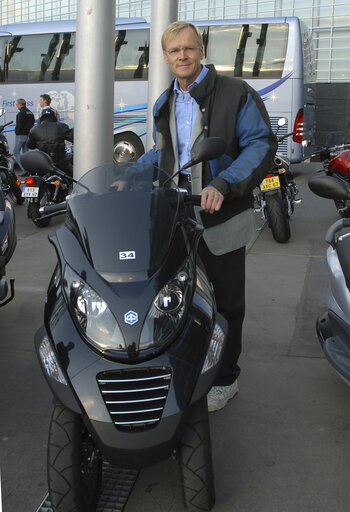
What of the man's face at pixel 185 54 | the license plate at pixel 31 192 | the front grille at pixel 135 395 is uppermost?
the man's face at pixel 185 54

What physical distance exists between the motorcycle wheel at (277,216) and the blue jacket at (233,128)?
423cm

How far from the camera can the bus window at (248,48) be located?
45.0 ft

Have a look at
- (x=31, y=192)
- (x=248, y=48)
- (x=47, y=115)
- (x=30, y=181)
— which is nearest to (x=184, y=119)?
(x=31, y=192)

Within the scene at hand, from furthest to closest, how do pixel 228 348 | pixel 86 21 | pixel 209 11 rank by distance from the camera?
pixel 209 11 < pixel 86 21 < pixel 228 348

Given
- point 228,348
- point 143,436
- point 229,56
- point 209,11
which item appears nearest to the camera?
point 143,436

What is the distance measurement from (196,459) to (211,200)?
41.3 inches

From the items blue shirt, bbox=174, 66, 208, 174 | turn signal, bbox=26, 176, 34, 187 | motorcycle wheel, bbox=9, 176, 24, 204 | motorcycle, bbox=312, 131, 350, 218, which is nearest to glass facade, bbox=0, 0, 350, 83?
motorcycle, bbox=312, 131, 350, 218

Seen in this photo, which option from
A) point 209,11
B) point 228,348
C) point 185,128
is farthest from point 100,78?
point 209,11

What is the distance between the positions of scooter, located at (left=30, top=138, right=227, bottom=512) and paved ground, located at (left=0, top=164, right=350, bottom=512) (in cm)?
33

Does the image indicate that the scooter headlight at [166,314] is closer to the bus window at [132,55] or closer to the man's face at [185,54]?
the man's face at [185,54]

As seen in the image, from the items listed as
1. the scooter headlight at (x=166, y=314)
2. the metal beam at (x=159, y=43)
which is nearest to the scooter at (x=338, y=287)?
the scooter headlight at (x=166, y=314)

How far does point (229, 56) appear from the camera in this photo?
1417cm

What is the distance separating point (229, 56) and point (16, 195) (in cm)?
658

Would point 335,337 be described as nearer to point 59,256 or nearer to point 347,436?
point 347,436
